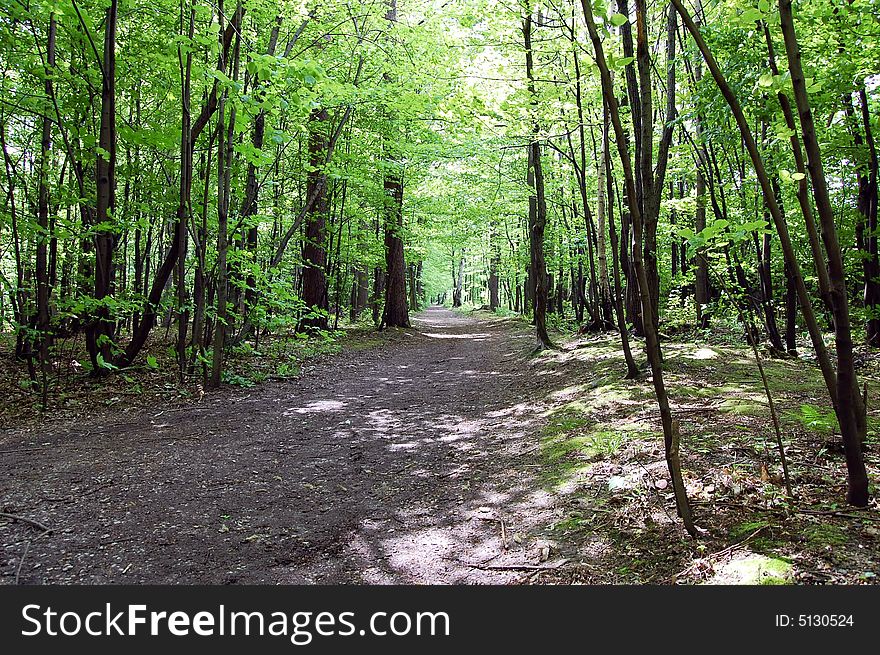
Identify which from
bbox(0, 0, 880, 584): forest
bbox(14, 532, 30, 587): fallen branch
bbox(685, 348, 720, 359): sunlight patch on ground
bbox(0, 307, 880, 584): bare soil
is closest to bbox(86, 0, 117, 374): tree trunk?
bbox(0, 0, 880, 584): forest

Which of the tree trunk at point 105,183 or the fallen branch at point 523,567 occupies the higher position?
the tree trunk at point 105,183

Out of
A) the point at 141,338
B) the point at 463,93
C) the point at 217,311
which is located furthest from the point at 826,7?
the point at 141,338

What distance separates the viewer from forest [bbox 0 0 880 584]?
2770mm

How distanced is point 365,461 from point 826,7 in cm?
686

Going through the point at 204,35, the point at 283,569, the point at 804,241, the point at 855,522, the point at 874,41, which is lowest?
the point at 283,569

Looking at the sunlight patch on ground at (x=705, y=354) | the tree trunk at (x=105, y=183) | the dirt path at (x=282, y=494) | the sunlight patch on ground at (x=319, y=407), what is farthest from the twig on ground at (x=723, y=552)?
the tree trunk at (x=105, y=183)

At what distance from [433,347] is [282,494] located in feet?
34.6

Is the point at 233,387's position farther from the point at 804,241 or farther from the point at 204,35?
the point at 804,241

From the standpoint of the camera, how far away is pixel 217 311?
26.4ft

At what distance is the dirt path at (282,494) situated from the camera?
3.06 metres

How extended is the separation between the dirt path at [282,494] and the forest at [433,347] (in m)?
0.03

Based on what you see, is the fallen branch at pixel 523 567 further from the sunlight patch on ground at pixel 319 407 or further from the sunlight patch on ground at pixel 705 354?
the sunlight patch on ground at pixel 705 354

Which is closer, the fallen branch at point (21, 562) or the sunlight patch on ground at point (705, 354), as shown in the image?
the fallen branch at point (21, 562)

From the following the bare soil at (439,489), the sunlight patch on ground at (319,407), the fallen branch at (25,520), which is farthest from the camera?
the sunlight patch on ground at (319,407)
